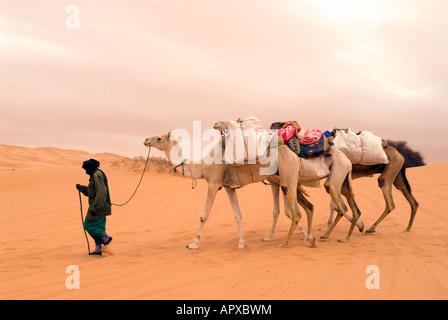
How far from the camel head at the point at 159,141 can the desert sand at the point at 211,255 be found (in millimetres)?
2239

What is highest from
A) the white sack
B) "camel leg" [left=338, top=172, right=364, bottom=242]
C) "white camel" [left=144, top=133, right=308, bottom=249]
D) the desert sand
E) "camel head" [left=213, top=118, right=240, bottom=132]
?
"camel head" [left=213, top=118, right=240, bottom=132]

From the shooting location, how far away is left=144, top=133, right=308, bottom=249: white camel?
27.1 feet

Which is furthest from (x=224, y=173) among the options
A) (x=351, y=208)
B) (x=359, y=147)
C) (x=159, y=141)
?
(x=359, y=147)

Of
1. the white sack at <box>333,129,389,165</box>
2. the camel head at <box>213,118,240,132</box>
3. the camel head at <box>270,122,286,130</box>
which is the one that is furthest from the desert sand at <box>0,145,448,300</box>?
the camel head at <box>270,122,286,130</box>

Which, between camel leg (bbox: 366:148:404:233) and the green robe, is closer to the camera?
the green robe

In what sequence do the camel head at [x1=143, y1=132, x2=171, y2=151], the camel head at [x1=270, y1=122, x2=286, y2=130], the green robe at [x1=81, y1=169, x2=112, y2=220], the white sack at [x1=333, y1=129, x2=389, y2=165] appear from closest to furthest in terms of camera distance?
the green robe at [x1=81, y1=169, x2=112, y2=220], the camel head at [x1=143, y1=132, x2=171, y2=151], the camel head at [x1=270, y1=122, x2=286, y2=130], the white sack at [x1=333, y1=129, x2=389, y2=165]

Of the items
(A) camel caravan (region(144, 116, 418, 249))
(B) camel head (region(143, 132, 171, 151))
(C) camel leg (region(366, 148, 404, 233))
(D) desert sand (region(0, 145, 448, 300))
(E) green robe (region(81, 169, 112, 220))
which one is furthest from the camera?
(C) camel leg (region(366, 148, 404, 233))

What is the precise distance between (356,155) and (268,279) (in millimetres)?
5094

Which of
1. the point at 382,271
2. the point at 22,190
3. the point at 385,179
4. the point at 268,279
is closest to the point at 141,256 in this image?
the point at 268,279

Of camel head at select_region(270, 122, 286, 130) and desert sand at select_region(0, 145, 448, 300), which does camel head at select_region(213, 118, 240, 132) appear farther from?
desert sand at select_region(0, 145, 448, 300)

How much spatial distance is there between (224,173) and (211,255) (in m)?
1.83

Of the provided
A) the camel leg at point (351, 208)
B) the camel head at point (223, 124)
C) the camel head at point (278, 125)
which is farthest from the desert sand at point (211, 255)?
the camel head at point (278, 125)

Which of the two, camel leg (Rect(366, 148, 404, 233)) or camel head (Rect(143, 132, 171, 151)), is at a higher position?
camel head (Rect(143, 132, 171, 151))

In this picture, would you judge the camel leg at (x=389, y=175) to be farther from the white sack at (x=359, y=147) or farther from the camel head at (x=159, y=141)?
the camel head at (x=159, y=141)
